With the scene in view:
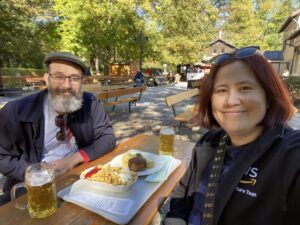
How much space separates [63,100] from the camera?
2111mm

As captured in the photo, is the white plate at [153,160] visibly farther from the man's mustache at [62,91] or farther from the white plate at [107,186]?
the man's mustache at [62,91]

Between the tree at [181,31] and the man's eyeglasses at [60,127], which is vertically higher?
the tree at [181,31]

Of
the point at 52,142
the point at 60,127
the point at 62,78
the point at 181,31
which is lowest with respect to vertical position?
the point at 52,142

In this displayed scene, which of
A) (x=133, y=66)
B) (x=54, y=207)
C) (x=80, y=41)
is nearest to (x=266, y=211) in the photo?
(x=54, y=207)

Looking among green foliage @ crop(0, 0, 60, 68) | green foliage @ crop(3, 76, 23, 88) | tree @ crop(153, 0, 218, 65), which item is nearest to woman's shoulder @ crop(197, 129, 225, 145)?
green foliage @ crop(3, 76, 23, 88)

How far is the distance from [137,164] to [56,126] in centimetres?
85

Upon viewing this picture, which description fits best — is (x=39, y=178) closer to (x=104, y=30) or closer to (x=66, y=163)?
(x=66, y=163)

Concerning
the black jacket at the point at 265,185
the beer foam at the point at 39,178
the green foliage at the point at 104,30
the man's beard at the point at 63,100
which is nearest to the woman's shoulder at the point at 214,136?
the black jacket at the point at 265,185

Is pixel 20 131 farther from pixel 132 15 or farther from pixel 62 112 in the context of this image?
pixel 132 15

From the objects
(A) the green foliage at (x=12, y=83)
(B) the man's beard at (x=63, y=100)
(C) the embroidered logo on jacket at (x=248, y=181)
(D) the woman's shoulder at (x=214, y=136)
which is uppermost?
(B) the man's beard at (x=63, y=100)

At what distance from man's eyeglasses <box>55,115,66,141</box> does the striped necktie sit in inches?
51.9

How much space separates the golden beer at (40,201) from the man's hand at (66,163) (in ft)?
1.78

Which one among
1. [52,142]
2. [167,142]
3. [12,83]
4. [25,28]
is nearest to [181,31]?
[25,28]

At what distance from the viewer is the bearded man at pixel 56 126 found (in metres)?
1.91
